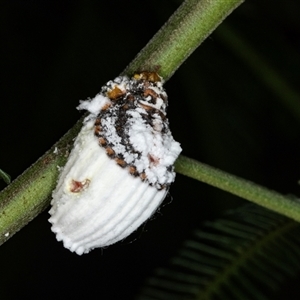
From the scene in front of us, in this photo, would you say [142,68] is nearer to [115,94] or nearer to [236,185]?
[115,94]

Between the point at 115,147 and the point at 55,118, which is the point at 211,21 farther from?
the point at 55,118

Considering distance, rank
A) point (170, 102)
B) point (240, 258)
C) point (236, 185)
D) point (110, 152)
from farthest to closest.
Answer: point (170, 102) < point (240, 258) < point (236, 185) < point (110, 152)

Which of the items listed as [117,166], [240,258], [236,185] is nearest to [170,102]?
[240,258]

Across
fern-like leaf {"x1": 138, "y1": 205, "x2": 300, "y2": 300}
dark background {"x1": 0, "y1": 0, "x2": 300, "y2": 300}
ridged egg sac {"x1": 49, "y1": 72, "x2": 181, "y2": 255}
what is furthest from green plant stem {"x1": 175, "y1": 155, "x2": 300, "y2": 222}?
dark background {"x1": 0, "y1": 0, "x2": 300, "y2": 300}

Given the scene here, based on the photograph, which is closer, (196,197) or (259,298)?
(259,298)

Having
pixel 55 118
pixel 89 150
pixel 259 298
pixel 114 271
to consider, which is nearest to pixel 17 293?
pixel 114 271

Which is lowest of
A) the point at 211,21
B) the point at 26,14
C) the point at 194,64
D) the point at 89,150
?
the point at 89,150

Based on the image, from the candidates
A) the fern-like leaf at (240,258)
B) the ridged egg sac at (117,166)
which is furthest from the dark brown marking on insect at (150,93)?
the fern-like leaf at (240,258)
